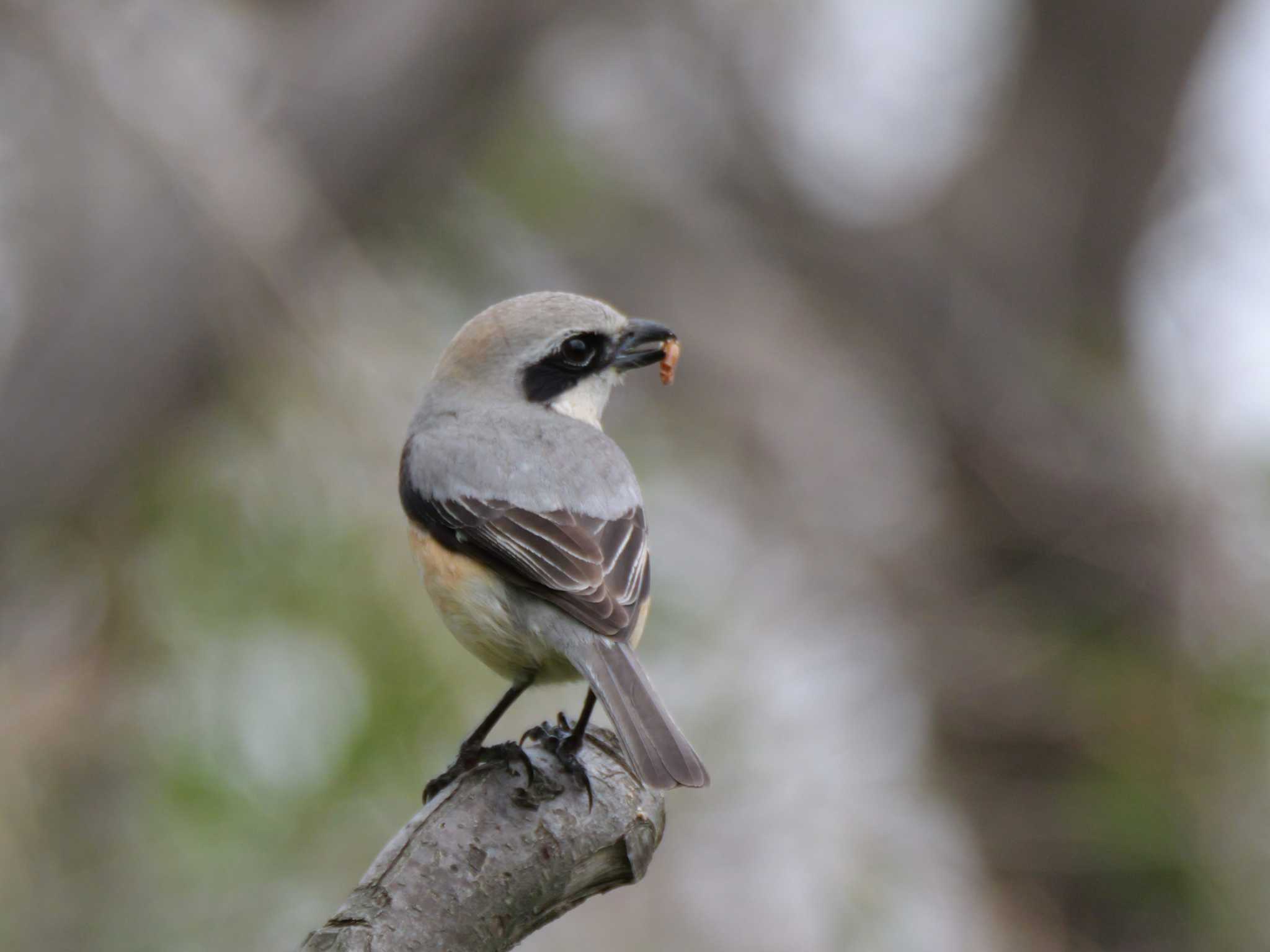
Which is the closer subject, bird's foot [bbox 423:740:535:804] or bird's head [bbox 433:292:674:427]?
bird's foot [bbox 423:740:535:804]

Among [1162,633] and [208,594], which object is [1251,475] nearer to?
[1162,633]

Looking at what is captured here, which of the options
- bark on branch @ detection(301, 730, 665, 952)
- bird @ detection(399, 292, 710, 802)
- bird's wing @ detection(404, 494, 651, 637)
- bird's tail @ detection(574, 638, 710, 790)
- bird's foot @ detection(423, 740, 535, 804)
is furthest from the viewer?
bird's wing @ detection(404, 494, 651, 637)

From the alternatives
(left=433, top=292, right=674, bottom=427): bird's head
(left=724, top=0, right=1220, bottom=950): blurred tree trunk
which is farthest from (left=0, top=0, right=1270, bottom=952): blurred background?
(left=433, top=292, right=674, bottom=427): bird's head

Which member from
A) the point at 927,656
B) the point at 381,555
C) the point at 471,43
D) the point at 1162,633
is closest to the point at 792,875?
the point at 927,656

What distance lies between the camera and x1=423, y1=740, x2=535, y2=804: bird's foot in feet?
9.96

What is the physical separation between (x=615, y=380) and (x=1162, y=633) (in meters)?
4.22

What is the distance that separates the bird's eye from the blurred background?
4.97ft

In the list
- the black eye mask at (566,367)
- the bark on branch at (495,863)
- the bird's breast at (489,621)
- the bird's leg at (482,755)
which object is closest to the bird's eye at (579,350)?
the black eye mask at (566,367)

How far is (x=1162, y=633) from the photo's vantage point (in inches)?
293

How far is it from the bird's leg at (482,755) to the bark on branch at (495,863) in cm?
7

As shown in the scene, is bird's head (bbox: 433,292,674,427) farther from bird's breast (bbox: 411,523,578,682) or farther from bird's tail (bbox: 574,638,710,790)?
bird's tail (bbox: 574,638,710,790)

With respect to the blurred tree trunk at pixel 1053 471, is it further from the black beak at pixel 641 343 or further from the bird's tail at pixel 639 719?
the bird's tail at pixel 639 719

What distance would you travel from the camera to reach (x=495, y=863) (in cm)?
261

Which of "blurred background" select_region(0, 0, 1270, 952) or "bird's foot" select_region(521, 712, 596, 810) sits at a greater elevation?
"blurred background" select_region(0, 0, 1270, 952)
